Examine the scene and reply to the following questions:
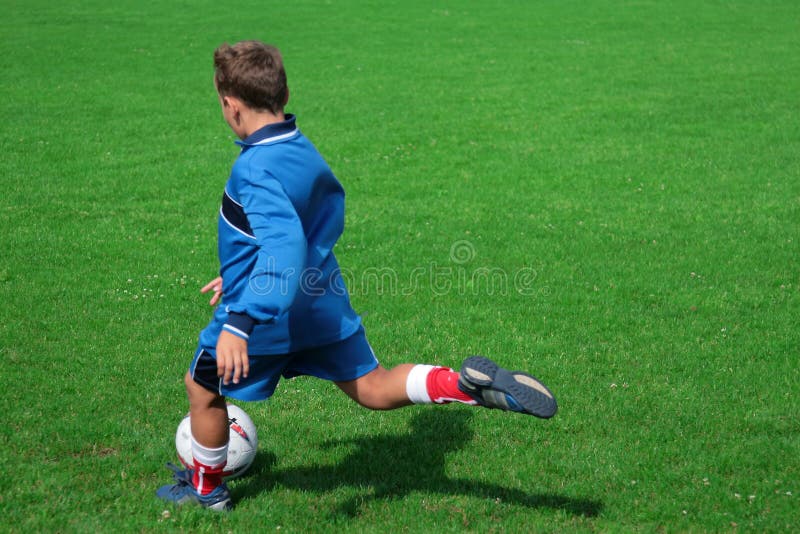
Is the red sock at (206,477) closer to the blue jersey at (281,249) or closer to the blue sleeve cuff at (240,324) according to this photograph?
the blue jersey at (281,249)

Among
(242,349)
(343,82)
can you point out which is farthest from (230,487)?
(343,82)

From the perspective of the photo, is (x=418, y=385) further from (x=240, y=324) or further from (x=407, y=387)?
(x=240, y=324)

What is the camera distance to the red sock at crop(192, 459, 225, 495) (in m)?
4.48

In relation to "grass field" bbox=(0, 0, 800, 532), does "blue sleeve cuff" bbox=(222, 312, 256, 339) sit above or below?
above

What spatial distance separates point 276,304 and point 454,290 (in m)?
4.11

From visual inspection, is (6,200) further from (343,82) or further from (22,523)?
(343,82)

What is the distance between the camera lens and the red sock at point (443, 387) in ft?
13.7

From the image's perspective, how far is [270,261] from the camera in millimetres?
3734

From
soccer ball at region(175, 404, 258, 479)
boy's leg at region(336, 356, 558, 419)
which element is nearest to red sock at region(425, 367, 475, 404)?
boy's leg at region(336, 356, 558, 419)

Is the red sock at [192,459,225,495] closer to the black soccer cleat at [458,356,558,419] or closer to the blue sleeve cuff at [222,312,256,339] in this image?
the blue sleeve cuff at [222,312,256,339]

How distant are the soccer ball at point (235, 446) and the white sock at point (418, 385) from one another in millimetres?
1059

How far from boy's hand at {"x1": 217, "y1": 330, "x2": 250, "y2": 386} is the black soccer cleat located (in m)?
0.95

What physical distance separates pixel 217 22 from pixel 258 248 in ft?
69.5

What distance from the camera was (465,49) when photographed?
66.6ft
